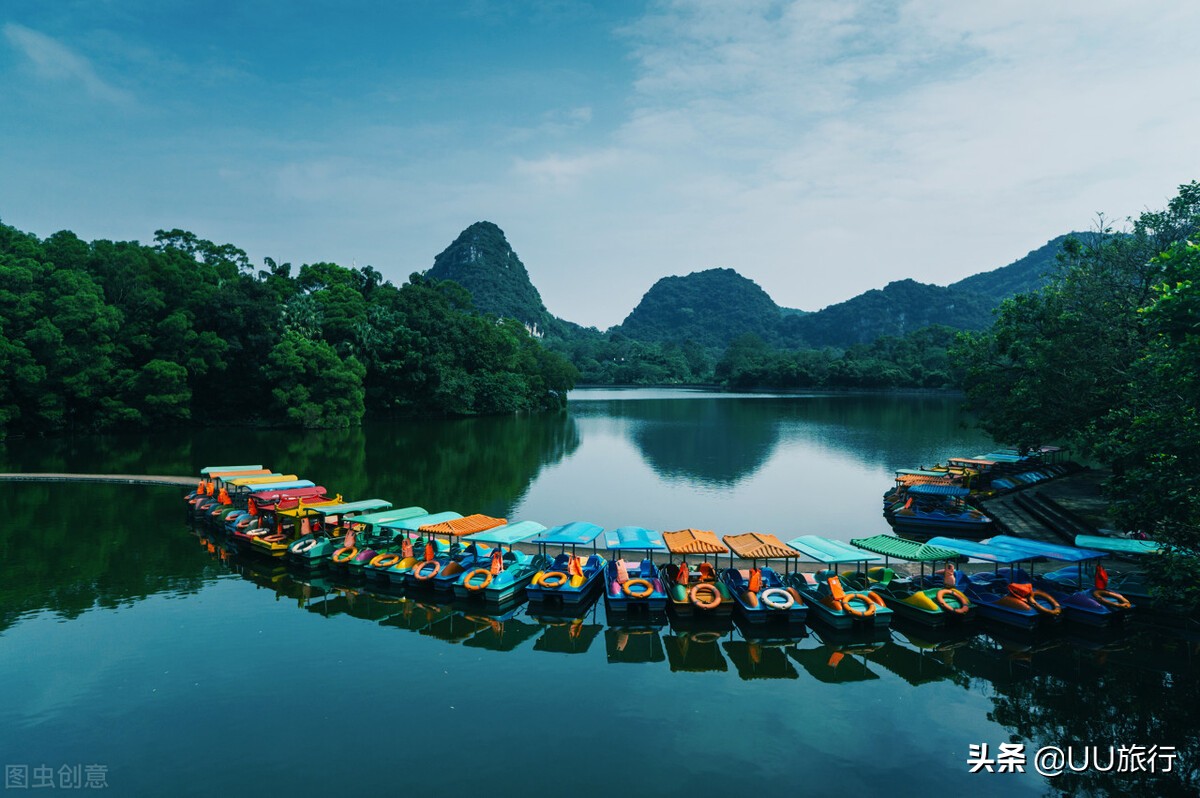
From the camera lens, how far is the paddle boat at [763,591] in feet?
53.2

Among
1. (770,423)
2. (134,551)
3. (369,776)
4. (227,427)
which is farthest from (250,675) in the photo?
(770,423)

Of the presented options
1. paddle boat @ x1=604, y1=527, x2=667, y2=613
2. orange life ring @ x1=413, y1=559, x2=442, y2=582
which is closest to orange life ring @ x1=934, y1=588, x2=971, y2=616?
paddle boat @ x1=604, y1=527, x2=667, y2=613

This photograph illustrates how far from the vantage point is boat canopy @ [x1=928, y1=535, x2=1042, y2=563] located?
1652 cm

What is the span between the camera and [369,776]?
33.9 ft

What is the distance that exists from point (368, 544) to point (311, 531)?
2717 mm

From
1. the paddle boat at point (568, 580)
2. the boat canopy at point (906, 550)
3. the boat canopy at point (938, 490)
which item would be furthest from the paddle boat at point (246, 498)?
the boat canopy at point (938, 490)

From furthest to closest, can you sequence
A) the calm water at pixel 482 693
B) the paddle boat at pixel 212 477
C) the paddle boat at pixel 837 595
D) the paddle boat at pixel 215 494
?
the paddle boat at pixel 212 477 → the paddle boat at pixel 215 494 → the paddle boat at pixel 837 595 → the calm water at pixel 482 693

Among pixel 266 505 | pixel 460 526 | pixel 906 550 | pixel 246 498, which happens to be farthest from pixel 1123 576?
pixel 246 498

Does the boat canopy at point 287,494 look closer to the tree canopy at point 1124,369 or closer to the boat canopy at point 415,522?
the boat canopy at point 415,522

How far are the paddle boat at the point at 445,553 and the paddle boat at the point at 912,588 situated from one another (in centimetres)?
1105

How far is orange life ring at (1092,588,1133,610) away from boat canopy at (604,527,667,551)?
1067 centimetres

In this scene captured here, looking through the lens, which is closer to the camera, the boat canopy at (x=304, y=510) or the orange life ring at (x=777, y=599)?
the orange life ring at (x=777, y=599)

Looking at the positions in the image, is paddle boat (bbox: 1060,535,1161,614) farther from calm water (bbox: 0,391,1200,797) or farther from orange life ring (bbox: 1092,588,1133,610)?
calm water (bbox: 0,391,1200,797)

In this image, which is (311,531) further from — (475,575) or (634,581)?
(634,581)
